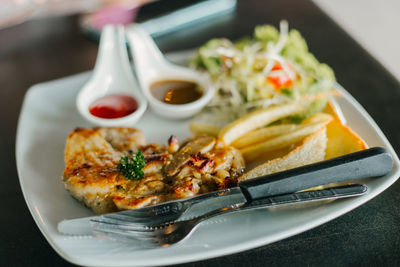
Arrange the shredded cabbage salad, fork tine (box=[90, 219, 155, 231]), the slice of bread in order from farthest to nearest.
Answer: the shredded cabbage salad → the slice of bread → fork tine (box=[90, 219, 155, 231])

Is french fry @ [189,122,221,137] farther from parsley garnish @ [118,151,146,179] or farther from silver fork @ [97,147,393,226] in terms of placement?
silver fork @ [97,147,393,226]

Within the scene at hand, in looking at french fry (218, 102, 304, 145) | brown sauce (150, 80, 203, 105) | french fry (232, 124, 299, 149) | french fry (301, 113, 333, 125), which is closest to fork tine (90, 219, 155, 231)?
french fry (218, 102, 304, 145)

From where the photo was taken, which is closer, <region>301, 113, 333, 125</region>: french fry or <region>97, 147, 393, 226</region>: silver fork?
<region>97, 147, 393, 226</region>: silver fork

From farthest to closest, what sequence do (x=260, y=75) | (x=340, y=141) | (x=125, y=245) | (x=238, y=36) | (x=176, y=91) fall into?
(x=238, y=36), (x=260, y=75), (x=176, y=91), (x=340, y=141), (x=125, y=245)

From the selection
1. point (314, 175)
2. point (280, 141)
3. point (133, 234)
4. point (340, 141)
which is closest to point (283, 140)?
point (280, 141)

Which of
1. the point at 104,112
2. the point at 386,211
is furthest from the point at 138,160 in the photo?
the point at 386,211

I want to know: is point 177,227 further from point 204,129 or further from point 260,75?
point 260,75

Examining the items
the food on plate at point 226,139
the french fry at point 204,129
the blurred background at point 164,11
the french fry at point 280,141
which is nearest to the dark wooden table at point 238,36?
the blurred background at point 164,11
